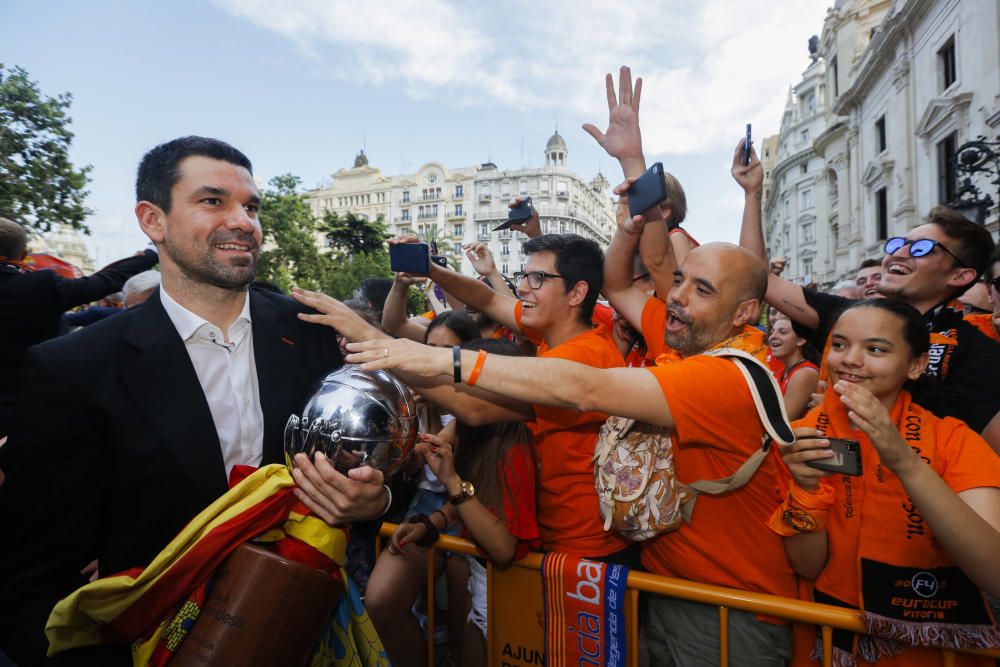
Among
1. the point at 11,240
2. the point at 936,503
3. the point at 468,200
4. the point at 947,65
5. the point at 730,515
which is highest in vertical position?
the point at 468,200

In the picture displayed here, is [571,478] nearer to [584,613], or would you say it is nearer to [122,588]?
[584,613]

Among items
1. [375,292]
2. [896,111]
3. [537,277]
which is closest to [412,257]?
[537,277]

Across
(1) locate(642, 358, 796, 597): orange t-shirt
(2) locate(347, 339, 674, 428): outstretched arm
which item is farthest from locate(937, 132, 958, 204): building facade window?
(2) locate(347, 339, 674, 428): outstretched arm

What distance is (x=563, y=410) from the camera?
2.66 m

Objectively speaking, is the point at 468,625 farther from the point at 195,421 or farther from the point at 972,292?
the point at 972,292

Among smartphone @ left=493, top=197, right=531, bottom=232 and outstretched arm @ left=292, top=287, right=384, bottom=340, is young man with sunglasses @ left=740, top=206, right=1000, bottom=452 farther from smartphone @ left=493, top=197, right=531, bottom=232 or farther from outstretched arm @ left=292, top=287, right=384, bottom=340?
outstretched arm @ left=292, top=287, right=384, bottom=340

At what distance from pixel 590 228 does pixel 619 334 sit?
9981 centimetres

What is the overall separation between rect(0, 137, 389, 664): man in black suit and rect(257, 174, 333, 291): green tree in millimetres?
40985

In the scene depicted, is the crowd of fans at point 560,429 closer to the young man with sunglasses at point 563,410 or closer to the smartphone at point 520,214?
the young man with sunglasses at point 563,410

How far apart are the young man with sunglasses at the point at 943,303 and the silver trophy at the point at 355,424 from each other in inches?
87.8

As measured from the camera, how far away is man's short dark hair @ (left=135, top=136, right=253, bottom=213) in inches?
79.8

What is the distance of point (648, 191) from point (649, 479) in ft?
4.61

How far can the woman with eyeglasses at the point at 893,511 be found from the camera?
69.8 inches

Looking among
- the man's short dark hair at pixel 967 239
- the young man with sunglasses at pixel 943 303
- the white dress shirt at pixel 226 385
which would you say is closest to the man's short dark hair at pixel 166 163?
the white dress shirt at pixel 226 385
